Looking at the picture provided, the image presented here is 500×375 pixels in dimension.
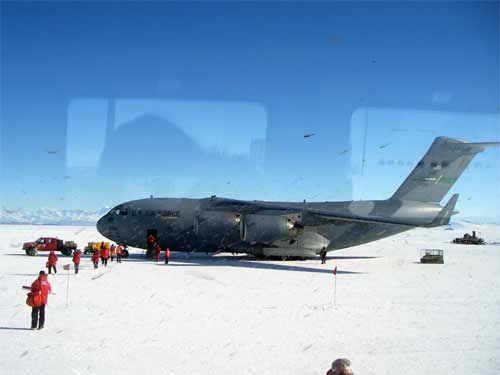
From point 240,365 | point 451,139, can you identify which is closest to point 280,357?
point 240,365

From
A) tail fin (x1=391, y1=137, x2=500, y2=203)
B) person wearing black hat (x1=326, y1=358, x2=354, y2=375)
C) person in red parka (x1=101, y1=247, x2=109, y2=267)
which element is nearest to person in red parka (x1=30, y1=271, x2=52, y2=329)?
person wearing black hat (x1=326, y1=358, x2=354, y2=375)

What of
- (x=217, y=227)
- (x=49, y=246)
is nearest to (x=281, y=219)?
(x=217, y=227)

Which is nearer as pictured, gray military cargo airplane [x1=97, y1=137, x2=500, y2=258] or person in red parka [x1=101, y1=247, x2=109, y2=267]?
person in red parka [x1=101, y1=247, x2=109, y2=267]

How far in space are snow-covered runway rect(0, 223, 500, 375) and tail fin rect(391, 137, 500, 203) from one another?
257 inches

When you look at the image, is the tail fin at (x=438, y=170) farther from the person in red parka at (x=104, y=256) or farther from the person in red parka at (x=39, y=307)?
the person in red parka at (x=39, y=307)

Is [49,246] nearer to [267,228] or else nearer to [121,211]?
[121,211]

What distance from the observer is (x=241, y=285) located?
12875mm

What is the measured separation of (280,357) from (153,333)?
7.44 ft

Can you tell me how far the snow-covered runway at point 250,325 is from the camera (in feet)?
19.8

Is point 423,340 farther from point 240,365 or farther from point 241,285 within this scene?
point 241,285

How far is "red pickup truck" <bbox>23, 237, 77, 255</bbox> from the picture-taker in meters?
21.1

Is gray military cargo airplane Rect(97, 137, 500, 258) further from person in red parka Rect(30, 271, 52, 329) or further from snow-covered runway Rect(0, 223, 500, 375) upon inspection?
person in red parka Rect(30, 271, 52, 329)

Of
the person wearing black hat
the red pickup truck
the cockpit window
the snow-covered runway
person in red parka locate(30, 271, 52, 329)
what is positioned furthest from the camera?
the red pickup truck

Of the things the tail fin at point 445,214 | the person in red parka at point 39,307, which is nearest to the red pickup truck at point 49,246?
the person in red parka at point 39,307
